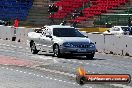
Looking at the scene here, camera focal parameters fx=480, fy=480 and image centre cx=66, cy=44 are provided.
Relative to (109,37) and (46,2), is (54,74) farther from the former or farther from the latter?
(46,2)

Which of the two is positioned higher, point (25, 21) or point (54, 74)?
point (54, 74)

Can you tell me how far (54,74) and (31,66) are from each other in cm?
281

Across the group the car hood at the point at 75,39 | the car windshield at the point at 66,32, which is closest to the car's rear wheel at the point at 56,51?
the car hood at the point at 75,39

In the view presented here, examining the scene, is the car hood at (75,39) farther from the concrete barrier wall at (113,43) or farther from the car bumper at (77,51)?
the concrete barrier wall at (113,43)

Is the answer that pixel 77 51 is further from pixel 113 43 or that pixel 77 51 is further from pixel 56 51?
pixel 113 43

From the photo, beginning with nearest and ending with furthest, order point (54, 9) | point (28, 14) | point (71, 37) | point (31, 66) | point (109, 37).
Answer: point (31, 66) → point (71, 37) → point (109, 37) → point (54, 9) → point (28, 14)

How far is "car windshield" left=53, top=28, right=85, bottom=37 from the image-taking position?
22578 millimetres

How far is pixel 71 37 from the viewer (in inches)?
869

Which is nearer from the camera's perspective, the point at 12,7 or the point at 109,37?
the point at 109,37

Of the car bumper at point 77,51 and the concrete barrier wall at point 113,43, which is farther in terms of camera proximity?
the concrete barrier wall at point 113,43

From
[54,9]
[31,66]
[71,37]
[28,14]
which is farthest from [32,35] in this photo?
[28,14]

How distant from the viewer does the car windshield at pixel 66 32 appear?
22.6 metres

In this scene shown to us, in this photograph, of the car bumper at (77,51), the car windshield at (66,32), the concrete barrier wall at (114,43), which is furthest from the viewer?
the concrete barrier wall at (114,43)

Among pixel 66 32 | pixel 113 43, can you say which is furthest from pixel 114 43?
pixel 66 32
